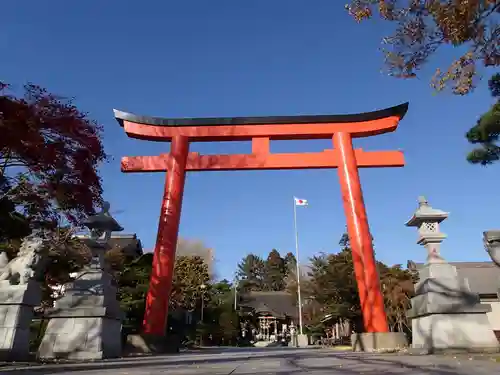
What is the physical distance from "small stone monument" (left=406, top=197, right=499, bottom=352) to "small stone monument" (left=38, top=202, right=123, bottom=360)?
6.75m

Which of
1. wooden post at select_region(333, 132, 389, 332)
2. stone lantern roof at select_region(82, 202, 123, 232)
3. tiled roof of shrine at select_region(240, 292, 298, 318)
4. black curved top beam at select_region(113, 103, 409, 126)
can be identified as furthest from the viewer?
tiled roof of shrine at select_region(240, 292, 298, 318)

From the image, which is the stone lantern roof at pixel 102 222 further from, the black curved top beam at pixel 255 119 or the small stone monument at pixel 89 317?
the black curved top beam at pixel 255 119

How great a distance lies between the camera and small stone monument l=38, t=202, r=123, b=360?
8.48 meters

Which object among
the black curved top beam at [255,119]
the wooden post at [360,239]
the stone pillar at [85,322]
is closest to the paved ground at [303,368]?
the stone pillar at [85,322]

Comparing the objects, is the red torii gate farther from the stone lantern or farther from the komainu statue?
the komainu statue

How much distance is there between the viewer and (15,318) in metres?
7.88

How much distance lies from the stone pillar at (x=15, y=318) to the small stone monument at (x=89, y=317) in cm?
59

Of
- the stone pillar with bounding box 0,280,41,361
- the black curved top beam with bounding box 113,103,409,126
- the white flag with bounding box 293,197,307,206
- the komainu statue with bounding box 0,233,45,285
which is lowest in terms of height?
the stone pillar with bounding box 0,280,41,361

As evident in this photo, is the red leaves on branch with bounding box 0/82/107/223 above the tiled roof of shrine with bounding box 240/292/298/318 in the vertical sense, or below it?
below

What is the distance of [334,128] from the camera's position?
43.3ft

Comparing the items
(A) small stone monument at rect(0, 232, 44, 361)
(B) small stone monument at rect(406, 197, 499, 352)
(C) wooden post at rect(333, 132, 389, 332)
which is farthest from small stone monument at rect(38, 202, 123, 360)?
(B) small stone monument at rect(406, 197, 499, 352)

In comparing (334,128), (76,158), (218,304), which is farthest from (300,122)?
(218,304)

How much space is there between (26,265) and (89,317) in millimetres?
1734

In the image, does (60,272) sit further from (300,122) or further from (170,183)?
(300,122)
